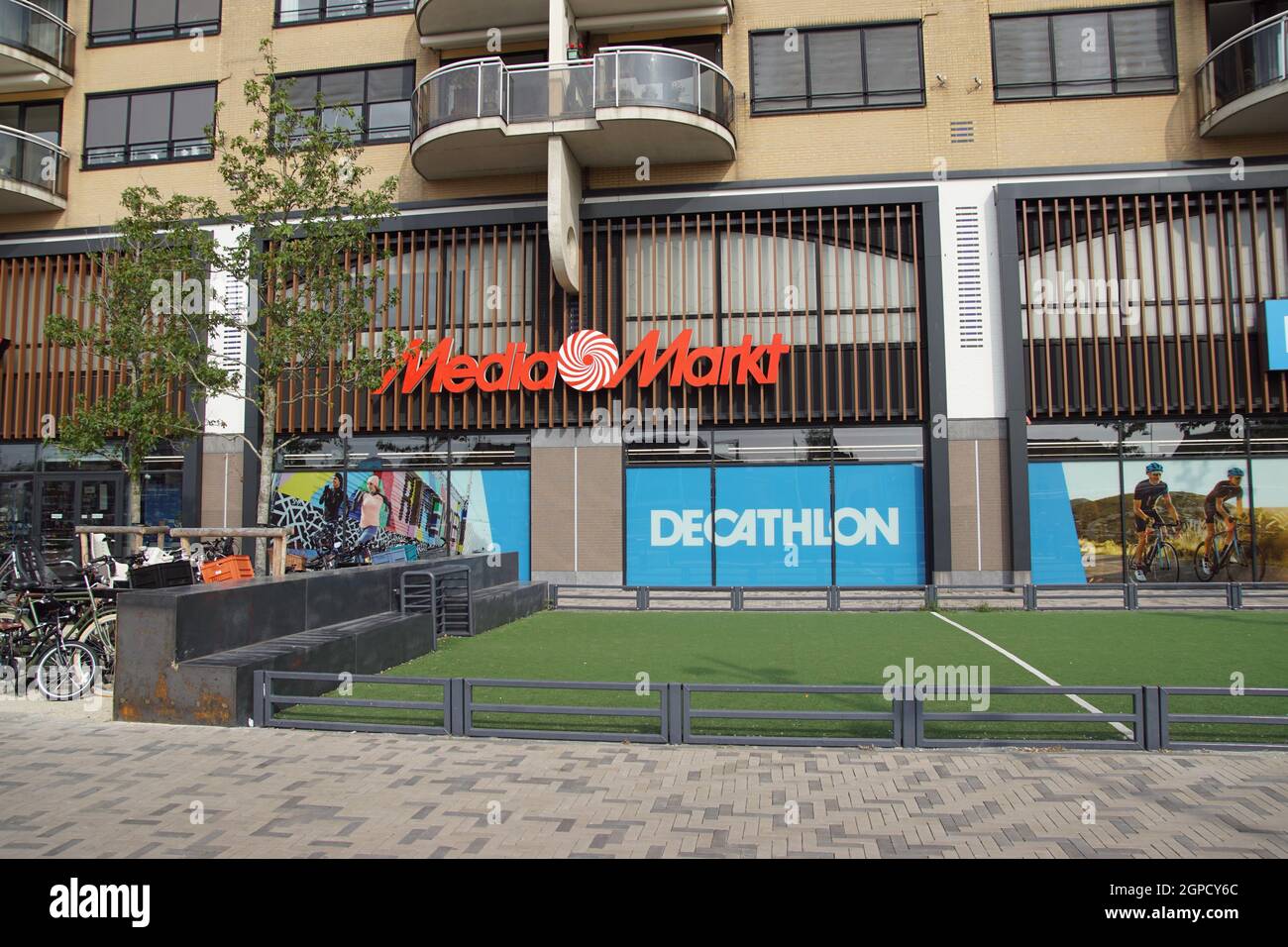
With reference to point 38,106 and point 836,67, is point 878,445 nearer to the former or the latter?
point 836,67

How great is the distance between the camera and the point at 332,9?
23.2 m

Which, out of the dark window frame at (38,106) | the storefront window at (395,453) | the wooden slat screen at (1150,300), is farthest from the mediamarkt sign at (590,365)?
the dark window frame at (38,106)

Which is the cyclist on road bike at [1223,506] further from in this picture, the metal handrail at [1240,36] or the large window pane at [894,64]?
the large window pane at [894,64]

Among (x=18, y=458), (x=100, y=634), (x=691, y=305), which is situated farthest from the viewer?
(x=18, y=458)

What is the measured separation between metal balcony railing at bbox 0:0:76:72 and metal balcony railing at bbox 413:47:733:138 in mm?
11587

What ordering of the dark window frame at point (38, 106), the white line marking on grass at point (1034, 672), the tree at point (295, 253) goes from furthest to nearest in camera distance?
the dark window frame at point (38, 106), the tree at point (295, 253), the white line marking on grass at point (1034, 672)

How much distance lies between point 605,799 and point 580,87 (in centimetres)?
1748

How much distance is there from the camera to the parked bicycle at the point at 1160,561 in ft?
64.5

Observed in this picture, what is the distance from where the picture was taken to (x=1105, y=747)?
7.16 meters

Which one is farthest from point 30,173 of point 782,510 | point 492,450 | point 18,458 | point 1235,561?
point 1235,561

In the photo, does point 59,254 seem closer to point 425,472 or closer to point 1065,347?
point 425,472

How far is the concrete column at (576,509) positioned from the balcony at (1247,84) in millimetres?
14768

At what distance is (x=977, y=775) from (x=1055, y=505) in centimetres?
1507
